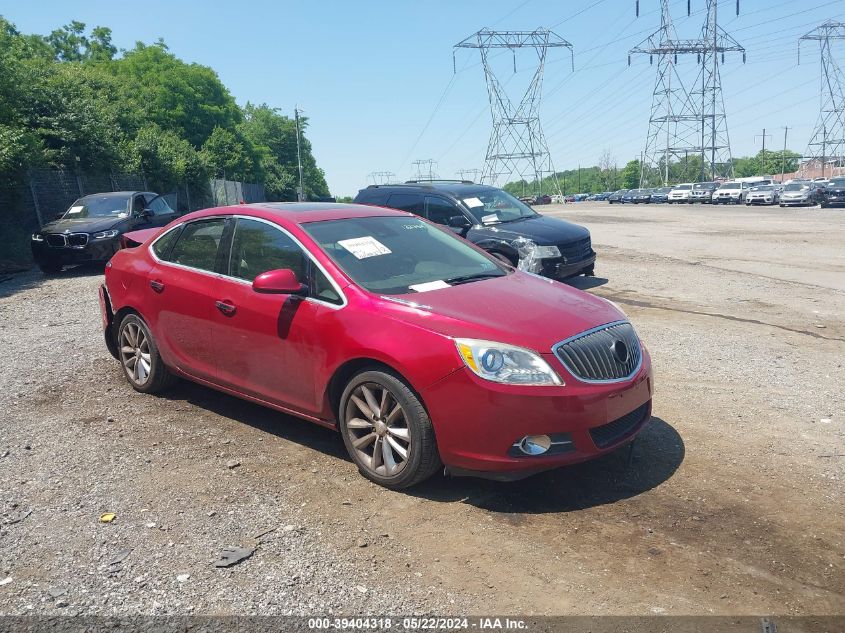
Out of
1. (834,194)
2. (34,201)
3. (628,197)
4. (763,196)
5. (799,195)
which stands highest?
(34,201)

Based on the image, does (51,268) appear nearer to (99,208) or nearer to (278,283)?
(99,208)

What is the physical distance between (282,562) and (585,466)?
6.66 ft

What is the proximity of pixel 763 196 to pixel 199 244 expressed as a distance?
1944 inches

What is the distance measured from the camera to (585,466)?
14.6 ft

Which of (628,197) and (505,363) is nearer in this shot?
(505,363)

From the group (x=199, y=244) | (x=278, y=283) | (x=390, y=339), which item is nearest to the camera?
(x=390, y=339)

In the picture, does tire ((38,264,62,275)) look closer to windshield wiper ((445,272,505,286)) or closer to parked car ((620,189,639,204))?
windshield wiper ((445,272,505,286))

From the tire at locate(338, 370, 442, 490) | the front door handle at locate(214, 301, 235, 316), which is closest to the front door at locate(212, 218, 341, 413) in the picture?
the front door handle at locate(214, 301, 235, 316)

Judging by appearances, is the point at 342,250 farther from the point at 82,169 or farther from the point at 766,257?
the point at 82,169

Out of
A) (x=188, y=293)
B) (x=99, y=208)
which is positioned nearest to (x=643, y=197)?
(x=99, y=208)

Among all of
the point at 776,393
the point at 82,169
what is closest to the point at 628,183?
the point at 82,169

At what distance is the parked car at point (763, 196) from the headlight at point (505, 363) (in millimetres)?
49689

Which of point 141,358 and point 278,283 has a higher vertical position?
point 278,283

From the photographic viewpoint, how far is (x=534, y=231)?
1096 cm
